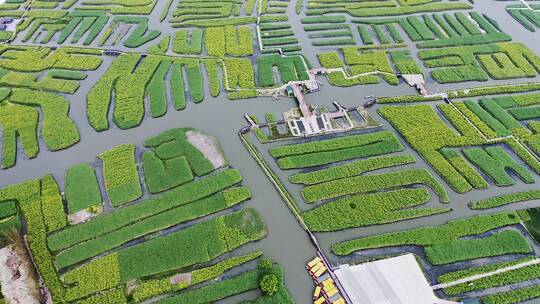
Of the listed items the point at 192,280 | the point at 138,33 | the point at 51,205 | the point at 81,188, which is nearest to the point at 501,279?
the point at 192,280

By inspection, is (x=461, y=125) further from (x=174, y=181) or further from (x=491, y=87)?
(x=174, y=181)

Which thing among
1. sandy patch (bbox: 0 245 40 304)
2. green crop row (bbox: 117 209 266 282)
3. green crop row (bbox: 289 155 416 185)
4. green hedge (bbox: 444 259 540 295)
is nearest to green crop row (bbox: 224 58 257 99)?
green crop row (bbox: 289 155 416 185)

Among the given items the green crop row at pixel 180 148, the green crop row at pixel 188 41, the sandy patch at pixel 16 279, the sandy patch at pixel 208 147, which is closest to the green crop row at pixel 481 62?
the sandy patch at pixel 208 147

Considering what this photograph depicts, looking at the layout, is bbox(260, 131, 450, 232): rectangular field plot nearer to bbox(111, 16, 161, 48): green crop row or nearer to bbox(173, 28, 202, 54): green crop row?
bbox(173, 28, 202, 54): green crop row

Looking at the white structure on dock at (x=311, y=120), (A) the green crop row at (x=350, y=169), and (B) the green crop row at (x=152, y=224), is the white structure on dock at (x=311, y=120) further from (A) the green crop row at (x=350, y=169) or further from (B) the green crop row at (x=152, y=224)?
(B) the green crop row at (x=152, y=224)

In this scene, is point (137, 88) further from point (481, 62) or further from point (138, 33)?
point (481, 62)

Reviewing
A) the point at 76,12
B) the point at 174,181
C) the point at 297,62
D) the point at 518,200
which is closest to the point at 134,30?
the point at 76,12
